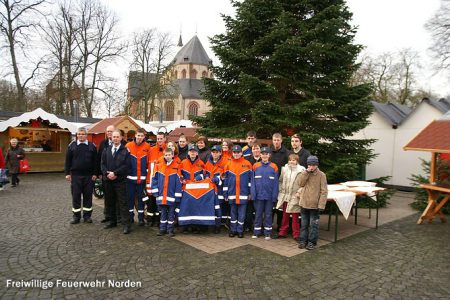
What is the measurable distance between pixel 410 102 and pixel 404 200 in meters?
32.0

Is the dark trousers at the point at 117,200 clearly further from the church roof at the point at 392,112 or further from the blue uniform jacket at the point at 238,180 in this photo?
the church roof at the point at 392,112

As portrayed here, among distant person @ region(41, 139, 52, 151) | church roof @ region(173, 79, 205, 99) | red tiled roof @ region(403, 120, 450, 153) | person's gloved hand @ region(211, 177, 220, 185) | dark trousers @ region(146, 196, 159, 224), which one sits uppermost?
church roof @ region(173, 79, 205, 99)

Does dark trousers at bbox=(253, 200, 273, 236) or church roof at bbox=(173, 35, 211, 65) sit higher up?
church roof at bbox=(173, 35, 211, 65)

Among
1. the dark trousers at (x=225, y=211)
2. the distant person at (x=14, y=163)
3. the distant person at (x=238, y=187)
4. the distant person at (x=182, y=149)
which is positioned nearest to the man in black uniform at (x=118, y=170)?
the distant person at (x=182, y=149)

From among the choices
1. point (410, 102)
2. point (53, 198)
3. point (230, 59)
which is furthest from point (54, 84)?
point (410, 102)

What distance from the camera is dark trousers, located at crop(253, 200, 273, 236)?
6270mm

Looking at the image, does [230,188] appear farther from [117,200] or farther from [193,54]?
[193,54]

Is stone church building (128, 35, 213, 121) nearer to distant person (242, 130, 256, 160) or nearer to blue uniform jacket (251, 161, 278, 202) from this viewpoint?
distant person (242, 130, 256, 160)

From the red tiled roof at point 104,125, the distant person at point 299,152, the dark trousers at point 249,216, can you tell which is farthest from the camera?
the red tiled roof at point 104,125

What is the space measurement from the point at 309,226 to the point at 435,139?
412cm

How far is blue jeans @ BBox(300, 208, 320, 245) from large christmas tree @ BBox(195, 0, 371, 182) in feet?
9.17

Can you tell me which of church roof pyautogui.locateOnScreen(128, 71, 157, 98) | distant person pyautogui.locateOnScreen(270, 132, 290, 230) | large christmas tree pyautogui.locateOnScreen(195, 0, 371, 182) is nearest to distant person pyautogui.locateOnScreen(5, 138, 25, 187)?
large christmas tree pyautogui.locateOnScreen(195, 0, 371, 182)

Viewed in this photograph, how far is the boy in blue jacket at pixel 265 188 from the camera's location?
619 centimetres

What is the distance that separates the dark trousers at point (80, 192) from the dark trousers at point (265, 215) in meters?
3.77
